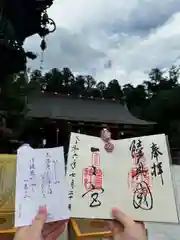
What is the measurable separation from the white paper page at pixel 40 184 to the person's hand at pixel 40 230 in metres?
0.02

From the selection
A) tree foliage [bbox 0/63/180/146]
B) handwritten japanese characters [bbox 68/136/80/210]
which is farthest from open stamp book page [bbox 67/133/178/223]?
tree foliage [bbox 0/63/180/146]

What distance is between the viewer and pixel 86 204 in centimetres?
132

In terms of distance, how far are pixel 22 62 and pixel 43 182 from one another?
17.7ft

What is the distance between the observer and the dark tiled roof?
58.7 feet

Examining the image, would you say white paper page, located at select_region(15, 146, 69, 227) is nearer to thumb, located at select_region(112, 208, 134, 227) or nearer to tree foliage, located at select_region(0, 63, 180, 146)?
thumb, located at select_region(112, 208, 134, 227)

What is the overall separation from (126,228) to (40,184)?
32 cm

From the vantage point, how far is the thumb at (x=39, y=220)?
3.22ft

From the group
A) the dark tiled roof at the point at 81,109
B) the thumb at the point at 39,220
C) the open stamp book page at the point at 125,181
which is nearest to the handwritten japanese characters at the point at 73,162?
the open stamp book page at the point at 125,181

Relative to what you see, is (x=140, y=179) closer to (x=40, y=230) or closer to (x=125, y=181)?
(x=125, y=181)

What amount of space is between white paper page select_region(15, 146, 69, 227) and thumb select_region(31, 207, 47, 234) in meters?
0.02

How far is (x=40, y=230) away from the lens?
3.22 feet

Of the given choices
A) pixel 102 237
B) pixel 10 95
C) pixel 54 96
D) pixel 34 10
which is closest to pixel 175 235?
Result: pixel 102 237

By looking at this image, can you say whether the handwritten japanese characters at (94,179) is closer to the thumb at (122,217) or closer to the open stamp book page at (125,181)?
the open stamp book page at (125,181)

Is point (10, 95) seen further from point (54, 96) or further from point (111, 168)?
point (54, 96)
